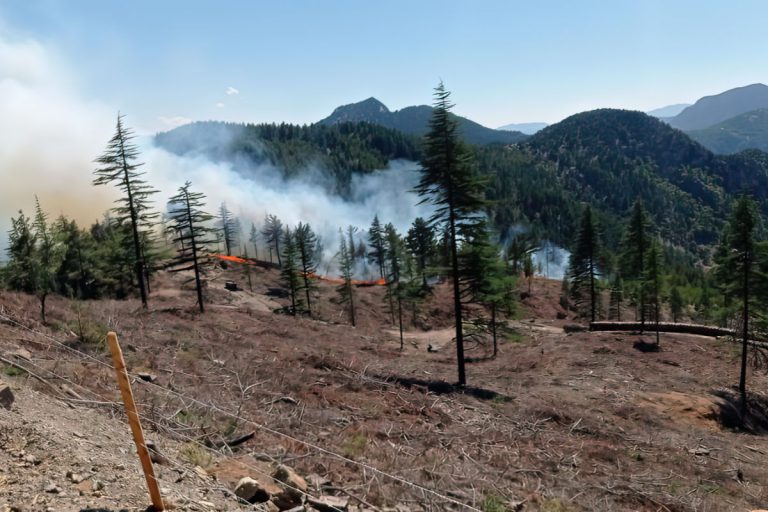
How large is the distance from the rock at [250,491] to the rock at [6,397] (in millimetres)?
3566

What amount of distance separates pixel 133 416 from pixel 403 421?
9.14 meters

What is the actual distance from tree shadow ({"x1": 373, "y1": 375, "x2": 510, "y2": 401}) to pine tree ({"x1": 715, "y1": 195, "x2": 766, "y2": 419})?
1462cm

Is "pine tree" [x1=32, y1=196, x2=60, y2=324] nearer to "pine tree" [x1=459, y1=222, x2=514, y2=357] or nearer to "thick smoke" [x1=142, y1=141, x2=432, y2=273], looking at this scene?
"pine tree" [x1=459, y1=222, x2=514, y2=357]

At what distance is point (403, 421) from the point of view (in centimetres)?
1264

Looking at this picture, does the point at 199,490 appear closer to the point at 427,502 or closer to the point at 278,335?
the point at 427,502

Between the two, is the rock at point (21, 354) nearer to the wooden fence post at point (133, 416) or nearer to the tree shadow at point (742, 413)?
the wooden fence post at point (133, 416)

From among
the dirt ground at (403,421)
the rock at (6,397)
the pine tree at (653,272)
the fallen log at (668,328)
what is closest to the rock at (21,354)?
the dirt ground at (403,421)

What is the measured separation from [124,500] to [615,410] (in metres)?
19.1

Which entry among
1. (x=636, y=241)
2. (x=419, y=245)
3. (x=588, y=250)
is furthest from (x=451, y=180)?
(x=419, y=245)

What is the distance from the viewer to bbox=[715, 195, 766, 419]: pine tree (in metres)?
23.9

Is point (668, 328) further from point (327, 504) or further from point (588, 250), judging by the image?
point (327, 504)

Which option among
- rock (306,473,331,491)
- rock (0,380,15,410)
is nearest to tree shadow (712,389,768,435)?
rock (306,473,331,491)

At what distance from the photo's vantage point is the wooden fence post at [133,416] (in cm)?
436

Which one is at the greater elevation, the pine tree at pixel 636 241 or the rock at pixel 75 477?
the rock at pixel 75 477
